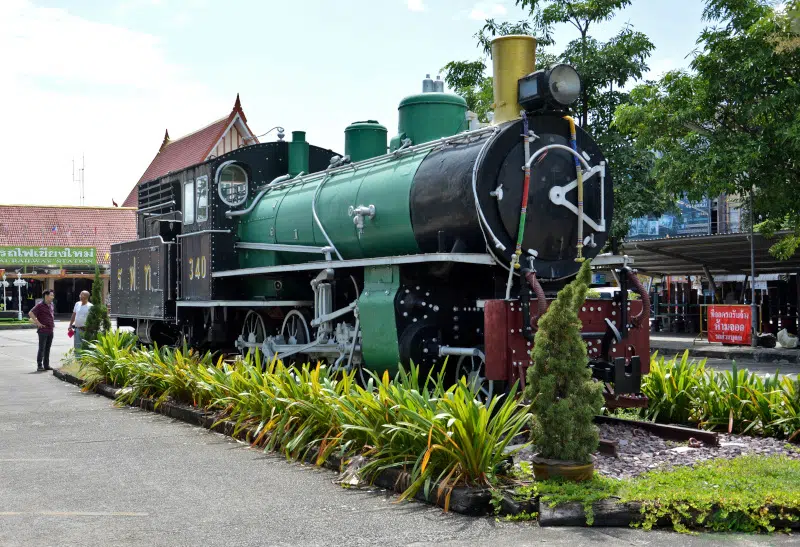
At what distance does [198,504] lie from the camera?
19.2ft

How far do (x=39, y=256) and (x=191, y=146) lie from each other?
32.5ft

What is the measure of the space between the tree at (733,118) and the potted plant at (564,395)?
1109cm

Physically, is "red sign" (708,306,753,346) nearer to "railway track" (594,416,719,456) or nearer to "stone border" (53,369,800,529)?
"railway track" (594,416,719,456)

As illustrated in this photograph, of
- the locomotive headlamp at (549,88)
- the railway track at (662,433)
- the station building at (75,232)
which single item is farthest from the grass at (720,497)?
the station building at (75,232)

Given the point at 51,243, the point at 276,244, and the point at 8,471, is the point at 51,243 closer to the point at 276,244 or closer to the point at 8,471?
the point at 276,244

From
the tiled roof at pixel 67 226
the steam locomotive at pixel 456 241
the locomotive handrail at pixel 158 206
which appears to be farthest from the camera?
the tiled roof at pixel 67 226

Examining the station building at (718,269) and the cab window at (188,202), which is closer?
the cab window at (188,202)

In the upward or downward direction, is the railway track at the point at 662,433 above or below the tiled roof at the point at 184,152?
below

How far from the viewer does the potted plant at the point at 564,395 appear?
18.7 feet

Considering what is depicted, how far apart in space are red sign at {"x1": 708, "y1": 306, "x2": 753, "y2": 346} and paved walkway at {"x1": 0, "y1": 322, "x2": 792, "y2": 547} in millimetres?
15273

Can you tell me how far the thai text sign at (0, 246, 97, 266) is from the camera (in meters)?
45.9

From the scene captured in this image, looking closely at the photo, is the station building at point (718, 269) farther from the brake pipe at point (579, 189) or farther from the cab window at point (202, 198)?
the brake pipe at point (579, 189)

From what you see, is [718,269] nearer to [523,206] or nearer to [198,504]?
[523,206]

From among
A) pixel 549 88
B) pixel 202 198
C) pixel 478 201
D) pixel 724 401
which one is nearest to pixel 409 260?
pixel 478 201
